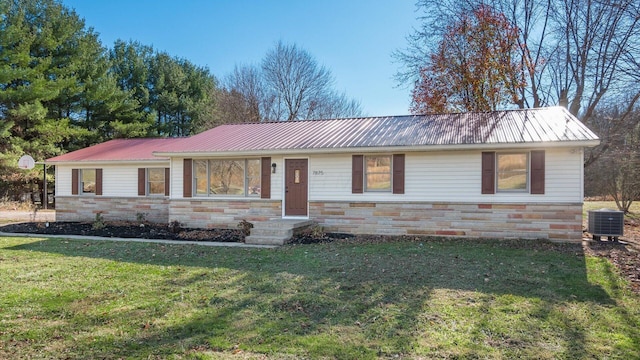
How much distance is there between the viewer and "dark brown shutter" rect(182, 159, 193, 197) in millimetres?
12539

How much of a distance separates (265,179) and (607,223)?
9.08m

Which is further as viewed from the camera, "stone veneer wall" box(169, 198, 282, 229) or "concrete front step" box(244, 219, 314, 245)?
"stone veneer wall" box(169, 198, 282, 229)

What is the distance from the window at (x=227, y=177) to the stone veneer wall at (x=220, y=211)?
0.34m

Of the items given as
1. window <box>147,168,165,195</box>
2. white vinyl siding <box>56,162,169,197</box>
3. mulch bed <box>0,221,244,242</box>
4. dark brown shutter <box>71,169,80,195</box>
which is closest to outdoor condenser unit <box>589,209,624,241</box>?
mulch bed <box>0,221,244,242</box>

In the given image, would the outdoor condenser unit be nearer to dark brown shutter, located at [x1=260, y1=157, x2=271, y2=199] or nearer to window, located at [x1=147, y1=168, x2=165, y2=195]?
dark brown shutter, located at [x1=260, y1=157, x2=271, y2=199]

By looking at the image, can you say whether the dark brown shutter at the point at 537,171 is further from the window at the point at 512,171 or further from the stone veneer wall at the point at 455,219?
the stone veneer wall at the point at 455,219

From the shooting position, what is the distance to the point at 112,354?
3.57 metres

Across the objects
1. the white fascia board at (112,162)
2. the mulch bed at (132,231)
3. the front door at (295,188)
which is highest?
the white fascia board at (112,162)

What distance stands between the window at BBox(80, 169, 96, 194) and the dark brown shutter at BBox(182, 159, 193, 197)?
5.26 metres

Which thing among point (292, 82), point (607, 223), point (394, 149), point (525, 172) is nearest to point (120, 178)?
point (394, 149)

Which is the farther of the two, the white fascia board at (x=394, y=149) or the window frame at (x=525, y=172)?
the window frame at (x=525, y=172)

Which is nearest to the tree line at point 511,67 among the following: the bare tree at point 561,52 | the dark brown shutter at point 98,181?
the bare tree at point 561,52

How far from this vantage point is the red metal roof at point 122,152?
14.6 meters

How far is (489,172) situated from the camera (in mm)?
9969
